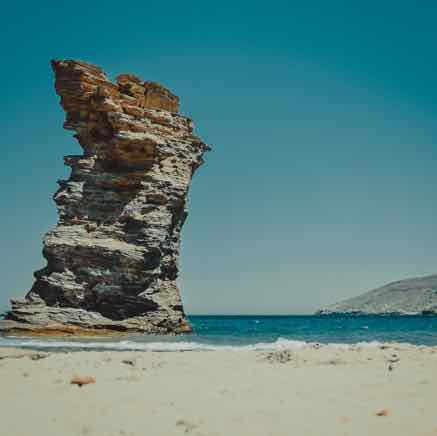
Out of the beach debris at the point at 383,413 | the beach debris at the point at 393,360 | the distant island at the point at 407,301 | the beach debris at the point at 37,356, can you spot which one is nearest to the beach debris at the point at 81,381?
the beach debris at the point at 37,356

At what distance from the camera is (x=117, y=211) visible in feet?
106

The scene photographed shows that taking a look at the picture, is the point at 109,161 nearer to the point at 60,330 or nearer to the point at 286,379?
the point at 60,330

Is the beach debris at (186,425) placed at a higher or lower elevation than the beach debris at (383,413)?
lower

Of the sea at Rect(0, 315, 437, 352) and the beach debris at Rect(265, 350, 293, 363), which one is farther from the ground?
the beach debris at Rect(265, 350, 293, 363)

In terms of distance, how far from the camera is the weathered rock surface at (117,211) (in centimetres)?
2956

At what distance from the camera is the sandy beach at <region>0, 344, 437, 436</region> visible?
5.02 m

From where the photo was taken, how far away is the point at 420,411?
5418 millimetres

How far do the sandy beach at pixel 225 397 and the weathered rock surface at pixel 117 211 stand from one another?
19.6 m

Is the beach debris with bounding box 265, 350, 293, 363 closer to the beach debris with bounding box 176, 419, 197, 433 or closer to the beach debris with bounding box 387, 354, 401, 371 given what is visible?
the beach debris with bounding box 387, 354, 401, 371

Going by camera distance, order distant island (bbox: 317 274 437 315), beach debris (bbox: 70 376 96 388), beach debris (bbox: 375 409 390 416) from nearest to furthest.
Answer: beach debris (bbox: 375 409 390 416) < beach debris (bbox: 70 376 96 388) < distant island (bbox: 317 274 437 315)

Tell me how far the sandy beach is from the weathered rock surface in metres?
19.6

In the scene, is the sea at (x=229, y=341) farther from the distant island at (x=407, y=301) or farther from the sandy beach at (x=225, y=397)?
the distant island at (x=407, y=301)

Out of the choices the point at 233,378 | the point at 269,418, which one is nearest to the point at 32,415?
the point at 269,418

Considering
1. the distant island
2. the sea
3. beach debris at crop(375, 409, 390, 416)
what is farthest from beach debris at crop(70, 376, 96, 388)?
the distant island
